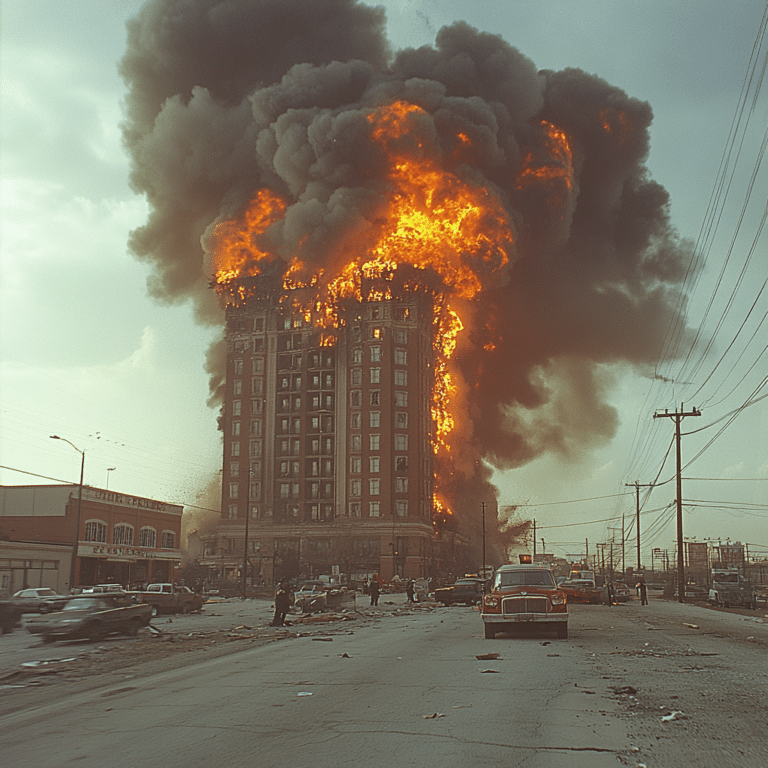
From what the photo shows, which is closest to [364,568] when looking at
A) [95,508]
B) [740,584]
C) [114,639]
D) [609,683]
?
[95,508]

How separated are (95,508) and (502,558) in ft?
272

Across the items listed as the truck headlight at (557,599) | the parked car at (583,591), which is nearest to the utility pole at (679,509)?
the parked car at (583,591)

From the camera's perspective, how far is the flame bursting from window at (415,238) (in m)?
65.4

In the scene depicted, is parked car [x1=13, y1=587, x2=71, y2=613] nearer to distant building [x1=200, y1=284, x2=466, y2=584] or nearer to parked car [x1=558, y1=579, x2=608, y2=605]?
parked car [x1=558, y1=579, x2=608, y2=605]

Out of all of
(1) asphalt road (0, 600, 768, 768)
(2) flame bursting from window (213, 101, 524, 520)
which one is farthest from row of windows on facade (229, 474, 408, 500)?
(1) asphalt road (0, 600, 768, 768)

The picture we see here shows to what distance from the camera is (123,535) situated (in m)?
66.8

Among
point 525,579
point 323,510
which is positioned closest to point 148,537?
point 323,510

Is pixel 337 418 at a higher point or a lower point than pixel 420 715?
higher

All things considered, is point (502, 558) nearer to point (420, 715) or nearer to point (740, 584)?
point (740, 584)

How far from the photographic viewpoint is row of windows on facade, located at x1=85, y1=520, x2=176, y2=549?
6238 centimetres

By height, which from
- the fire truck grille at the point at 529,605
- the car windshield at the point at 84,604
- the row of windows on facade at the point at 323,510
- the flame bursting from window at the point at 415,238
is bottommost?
the car windshield at the point at 84,604

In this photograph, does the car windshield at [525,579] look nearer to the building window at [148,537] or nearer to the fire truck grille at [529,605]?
the fire truck grille at [529,605]

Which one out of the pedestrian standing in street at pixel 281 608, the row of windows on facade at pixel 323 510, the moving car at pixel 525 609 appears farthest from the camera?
the row of windows on facade at pixel 323 510

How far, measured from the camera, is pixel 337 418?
11131cm
